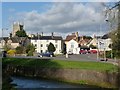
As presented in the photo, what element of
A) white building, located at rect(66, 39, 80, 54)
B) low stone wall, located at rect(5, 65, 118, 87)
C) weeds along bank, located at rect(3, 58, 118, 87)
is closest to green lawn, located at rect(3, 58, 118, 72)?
weeds along bank, located at rect(3, 58, 118, 87)

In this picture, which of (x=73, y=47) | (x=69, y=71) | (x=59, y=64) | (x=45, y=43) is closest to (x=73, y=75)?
(x=69, y=71)

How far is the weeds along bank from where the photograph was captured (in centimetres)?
3850

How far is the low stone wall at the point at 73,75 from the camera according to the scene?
124ft

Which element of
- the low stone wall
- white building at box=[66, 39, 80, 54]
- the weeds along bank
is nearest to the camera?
the low stone wall

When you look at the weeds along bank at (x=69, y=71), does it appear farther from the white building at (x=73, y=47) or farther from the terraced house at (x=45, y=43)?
the terraced house at (x=45, y=43)

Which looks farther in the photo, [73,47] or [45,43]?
[45,43]

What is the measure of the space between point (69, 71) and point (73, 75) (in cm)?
109

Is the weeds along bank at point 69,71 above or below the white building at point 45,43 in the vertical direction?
below

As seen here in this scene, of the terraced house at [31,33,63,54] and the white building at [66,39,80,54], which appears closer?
the white building at [66,39,80,54]

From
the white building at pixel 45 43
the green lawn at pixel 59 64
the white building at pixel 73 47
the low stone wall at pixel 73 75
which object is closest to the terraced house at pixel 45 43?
the white building at pixel 45 43

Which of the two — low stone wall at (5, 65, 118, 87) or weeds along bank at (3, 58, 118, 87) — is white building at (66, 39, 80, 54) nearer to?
weeds along bank at (3, 58, 118, 87)

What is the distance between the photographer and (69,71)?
1732 inches

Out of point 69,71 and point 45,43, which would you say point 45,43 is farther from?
point 69,71

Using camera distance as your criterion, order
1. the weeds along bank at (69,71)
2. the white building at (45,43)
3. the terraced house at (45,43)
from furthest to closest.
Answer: the white building at (45,43) < the terraced house at (45,43) < the weeds along bank at (69,71)
